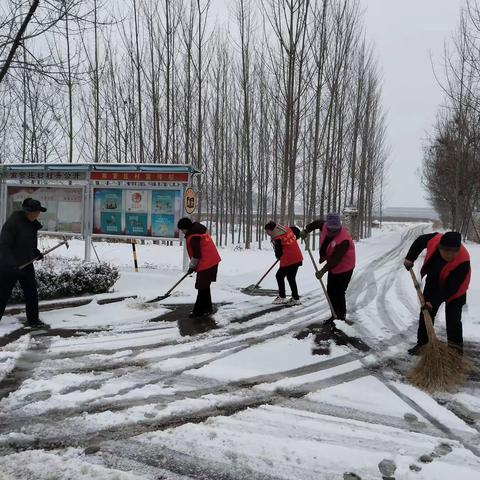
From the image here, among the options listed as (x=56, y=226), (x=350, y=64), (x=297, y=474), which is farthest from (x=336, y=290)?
(x=350, y=64)

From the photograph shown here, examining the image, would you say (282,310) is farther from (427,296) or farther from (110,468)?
(110,468)

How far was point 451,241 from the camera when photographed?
472 cm

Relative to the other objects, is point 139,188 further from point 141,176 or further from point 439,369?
point 439,369

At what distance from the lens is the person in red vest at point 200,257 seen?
21.7ft

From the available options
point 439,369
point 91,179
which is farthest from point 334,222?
point 91,179

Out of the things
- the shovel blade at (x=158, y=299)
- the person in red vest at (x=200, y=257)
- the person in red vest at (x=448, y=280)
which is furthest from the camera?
the shovel blade at (x=158, y=299)

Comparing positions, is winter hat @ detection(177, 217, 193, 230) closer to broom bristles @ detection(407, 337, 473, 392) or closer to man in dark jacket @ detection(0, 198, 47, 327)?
man in dark jacket @ detection(0, 198, 47, 327)

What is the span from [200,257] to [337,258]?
1.96 m

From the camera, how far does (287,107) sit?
15.4 m

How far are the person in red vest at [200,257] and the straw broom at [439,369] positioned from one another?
3.20 m

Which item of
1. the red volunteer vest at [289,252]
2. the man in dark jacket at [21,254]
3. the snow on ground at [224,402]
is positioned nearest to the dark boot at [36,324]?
the man in dark jacket at [21,254]

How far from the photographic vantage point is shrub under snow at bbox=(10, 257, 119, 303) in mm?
7672

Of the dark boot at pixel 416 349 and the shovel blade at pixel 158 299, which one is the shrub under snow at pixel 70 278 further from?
the dark boot at pixel 416 349

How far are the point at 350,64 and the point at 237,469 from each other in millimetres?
21744
